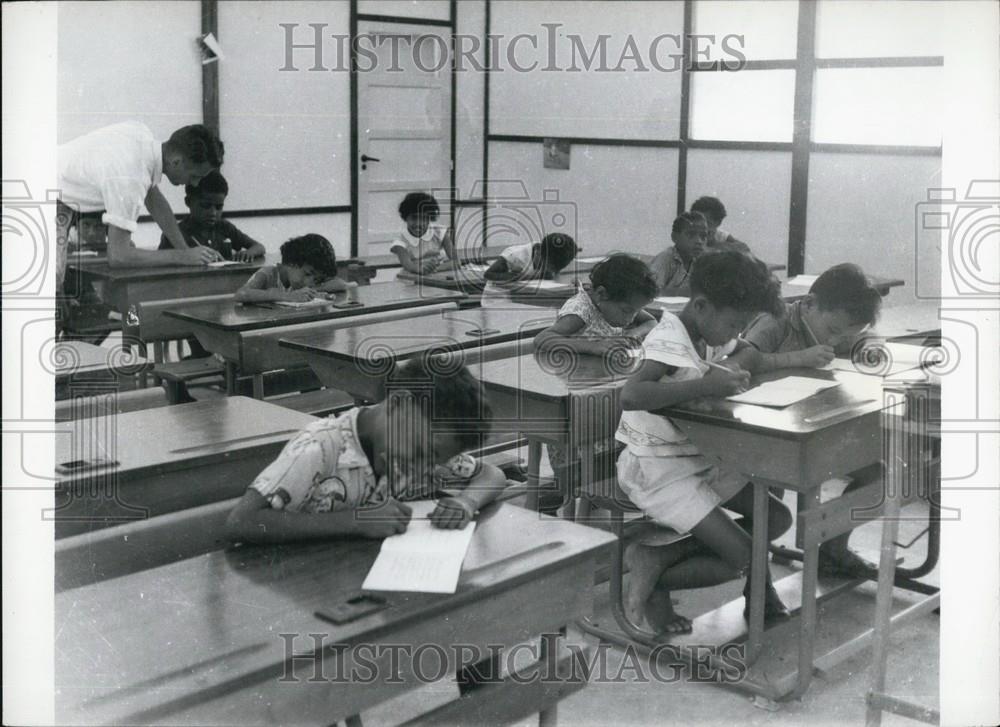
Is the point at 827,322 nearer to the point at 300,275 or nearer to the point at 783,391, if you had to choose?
the point at 783,391

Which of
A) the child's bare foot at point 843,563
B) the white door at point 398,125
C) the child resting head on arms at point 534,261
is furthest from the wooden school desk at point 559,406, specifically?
the white door at point 398,125

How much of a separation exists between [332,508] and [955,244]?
1.23 m

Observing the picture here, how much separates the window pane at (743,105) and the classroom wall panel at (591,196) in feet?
1.13

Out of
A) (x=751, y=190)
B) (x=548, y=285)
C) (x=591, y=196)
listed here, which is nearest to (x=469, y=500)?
(x=548, y=285)

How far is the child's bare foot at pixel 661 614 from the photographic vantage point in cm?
254

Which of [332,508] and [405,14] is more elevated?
[405,14]

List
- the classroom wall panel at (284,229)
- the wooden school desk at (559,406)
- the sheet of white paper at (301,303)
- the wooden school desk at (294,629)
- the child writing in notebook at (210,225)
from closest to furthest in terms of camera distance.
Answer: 1. the wooden school desk at (294,629)
2. the wooden school desk at (559,406)
3. the sheet of white paper at (301,303)
4. the child writing in notebook at (210,225)
5. the classroom wall panel at (284,229)

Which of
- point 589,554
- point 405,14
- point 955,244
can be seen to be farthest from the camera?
point 405,14

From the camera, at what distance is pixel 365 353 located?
312 centimetres

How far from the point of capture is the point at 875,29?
5.82 m

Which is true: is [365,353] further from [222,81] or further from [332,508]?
[222,81]

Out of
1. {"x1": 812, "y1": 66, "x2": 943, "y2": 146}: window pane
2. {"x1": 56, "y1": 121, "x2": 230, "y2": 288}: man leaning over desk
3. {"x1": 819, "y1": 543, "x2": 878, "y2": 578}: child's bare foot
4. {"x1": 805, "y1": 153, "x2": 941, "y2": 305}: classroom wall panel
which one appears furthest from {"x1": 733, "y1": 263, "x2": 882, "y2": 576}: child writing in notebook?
{"x1": 812, "y1": 66, "x2": 943, "y2": 146}: window pane

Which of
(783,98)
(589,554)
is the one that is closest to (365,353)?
(589,554)

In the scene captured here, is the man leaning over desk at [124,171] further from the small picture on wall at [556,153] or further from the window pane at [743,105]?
the small picture on wall at [556,153]
